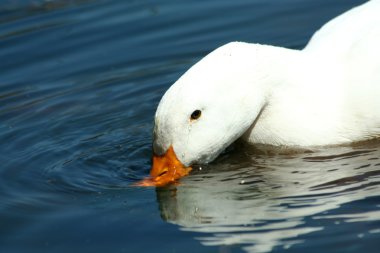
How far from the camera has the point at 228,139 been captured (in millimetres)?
6551

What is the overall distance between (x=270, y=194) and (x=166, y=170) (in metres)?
0.79

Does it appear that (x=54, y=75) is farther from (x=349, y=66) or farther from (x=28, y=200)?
(x=349, y=66)

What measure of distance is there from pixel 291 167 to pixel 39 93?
2926 millimetres

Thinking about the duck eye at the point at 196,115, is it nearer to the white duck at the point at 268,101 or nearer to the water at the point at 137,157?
the white duck at the point at 268,101

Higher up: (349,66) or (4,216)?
(349,66)

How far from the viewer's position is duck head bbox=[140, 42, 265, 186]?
6281mm

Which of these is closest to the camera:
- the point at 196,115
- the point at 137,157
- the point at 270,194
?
the point at 270,194

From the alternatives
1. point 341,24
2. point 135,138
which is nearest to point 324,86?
point 341,24

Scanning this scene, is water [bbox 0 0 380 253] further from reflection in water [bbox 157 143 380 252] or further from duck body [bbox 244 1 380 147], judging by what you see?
duck body [bbox 244 1 380 147]

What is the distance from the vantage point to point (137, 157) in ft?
23.4

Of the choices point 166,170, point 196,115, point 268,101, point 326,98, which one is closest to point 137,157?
point 166,170

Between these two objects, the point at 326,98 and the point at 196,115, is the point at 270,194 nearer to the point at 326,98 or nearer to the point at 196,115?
the point at 196,115

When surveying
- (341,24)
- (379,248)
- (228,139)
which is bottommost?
(379,248)

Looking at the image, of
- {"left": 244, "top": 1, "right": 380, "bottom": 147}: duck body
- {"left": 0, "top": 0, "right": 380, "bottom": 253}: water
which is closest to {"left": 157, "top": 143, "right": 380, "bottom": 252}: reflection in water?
{"left": 0, "top": 0, "right": 380, "bottom": 253}: water
